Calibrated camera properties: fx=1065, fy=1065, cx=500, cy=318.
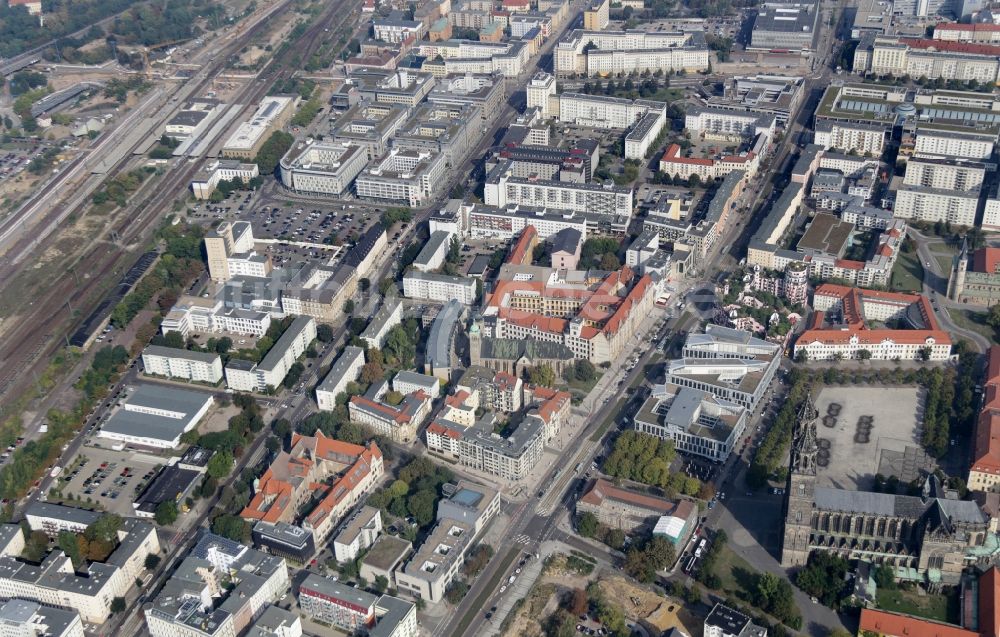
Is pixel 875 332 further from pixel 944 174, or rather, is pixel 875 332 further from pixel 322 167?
pixel 322 167

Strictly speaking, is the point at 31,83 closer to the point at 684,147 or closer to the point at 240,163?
the point at 240,163

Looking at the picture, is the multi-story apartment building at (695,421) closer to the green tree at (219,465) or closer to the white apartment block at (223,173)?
the green tree at (219,465)

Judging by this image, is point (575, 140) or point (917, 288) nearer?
point (917, 288)

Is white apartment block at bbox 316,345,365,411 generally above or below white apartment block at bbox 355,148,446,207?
below

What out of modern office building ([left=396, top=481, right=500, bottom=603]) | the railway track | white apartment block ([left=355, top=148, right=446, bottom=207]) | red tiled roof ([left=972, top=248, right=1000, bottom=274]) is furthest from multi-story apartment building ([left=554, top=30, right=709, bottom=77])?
modern office building ([left=396, top=481, right=500, bottom=603])

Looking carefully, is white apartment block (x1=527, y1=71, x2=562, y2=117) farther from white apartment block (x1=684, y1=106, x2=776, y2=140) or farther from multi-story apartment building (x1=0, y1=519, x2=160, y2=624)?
multi-story apartment building (x1=0, y1=519, x2=160, y2=624)

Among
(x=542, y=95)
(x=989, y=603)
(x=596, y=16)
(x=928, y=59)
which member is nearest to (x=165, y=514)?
(x=989, y=603)

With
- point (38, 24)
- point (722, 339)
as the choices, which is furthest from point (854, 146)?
point (38, 24)
